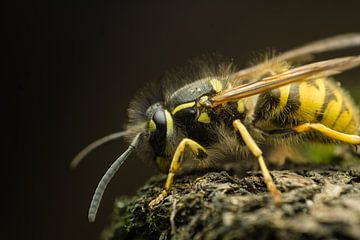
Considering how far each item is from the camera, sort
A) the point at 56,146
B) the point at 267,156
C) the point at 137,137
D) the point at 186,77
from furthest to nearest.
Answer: the point at 56,146 → the point at 267,156 → the point at 186,77 → the point at 137,137

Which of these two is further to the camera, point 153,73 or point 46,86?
point 153,73

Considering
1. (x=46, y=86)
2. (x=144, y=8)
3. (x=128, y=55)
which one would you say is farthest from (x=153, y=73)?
(x=46, y=86)

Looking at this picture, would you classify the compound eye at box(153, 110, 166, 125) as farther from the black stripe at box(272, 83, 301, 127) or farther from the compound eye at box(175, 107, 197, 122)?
the black stripe at box(272, 83, 301, 127)

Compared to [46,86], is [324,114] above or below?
below

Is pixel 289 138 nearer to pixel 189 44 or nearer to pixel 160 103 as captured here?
pixel 160 103

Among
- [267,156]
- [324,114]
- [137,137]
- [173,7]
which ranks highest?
[173,7]

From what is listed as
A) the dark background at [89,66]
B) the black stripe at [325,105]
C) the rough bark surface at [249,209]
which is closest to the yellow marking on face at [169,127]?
the rough bark surface at [249,209]
